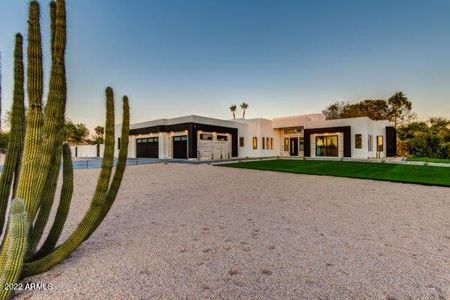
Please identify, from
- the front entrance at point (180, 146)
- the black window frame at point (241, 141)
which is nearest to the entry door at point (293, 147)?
the black window frame at point (241, 141)

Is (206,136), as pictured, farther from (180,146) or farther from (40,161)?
(40,161)

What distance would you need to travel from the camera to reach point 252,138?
27.7 m

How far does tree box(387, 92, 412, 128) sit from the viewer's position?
3594cm

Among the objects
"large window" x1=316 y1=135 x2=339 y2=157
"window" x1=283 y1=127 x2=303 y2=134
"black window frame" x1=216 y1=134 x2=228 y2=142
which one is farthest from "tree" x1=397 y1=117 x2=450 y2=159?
"black window frame" x1=216 y1=134 x2=228 y2=142

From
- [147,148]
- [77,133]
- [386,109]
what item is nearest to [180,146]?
[147,148]

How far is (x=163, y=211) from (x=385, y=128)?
28.7 metres

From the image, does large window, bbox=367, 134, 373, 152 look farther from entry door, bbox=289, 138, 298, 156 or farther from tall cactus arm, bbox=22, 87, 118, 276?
tall cactus arm, bbox=22, 87, 118, 276

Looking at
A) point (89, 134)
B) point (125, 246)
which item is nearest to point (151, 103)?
point (125, 246)

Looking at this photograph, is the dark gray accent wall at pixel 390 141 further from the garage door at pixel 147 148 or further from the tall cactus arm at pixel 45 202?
the tall cactus arm at pixel 45 202

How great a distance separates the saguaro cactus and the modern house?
18536mm

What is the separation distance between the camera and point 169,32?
1477cm

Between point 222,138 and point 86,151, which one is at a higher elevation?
point 222,138

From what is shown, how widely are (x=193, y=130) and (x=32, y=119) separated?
19219 millimetres

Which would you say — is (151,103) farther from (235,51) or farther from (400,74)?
(400,74)
